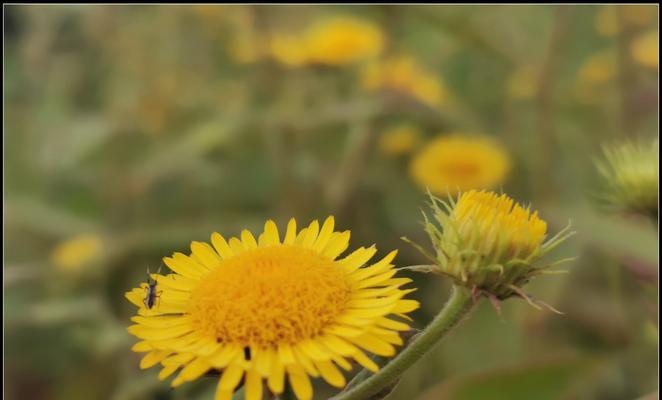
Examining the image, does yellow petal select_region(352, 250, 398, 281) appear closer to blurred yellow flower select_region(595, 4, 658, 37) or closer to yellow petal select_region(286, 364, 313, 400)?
yellow petal select_region(286, 364, 313, 400)

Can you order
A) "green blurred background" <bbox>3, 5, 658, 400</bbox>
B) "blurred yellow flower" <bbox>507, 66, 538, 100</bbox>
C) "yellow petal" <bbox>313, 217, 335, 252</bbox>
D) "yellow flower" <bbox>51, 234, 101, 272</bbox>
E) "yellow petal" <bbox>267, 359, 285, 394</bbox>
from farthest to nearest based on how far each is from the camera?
"blurred yellow flower" <bbox>507, 66, 538, 100</bbox> < "yellow flower" <bbox>51, 234, 101, 272</bbox> < "green blurred background" <bbox>3, 5, 658, 400</bbox> < "yellow petal" <bbox>313, 217, 335, 252</bbox> < "yellow petal" <bbox>267, 359, 285, 394</bbox>

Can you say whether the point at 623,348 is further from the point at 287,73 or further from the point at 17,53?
the point at 17,53

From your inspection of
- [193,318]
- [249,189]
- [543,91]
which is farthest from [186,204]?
[193,318]

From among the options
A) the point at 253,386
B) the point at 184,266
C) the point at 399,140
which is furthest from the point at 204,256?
the point at 399,140

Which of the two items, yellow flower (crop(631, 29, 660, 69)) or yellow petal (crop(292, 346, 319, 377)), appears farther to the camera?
yellow flower (crop(631, 29, 660, 69))

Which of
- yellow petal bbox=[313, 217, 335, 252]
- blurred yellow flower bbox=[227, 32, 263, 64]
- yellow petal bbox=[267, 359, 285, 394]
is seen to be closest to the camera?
yellow petal bbox=[267, 359, 285, 394]

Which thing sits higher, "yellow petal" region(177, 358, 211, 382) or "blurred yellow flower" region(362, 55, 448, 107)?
"blurred yellow flower" region(362, 55, 448, 107)

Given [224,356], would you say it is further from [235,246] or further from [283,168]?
[283,168]

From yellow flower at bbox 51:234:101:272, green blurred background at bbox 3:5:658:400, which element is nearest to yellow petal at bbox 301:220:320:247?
green blurred background at bbox 3:5:658:400
